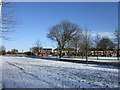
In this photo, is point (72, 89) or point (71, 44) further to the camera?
point (71, 44)

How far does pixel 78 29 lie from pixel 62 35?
603cm

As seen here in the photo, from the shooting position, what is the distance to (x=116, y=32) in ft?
108

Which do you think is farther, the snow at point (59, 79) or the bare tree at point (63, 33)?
the bare tree at point (63, 33)

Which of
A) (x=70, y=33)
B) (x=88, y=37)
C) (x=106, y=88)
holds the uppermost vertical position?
(x=70, y=33)

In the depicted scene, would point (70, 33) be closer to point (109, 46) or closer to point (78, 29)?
point (78, 29)

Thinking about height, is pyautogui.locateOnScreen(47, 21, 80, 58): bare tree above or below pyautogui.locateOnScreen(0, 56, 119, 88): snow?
above

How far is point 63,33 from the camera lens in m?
52.4

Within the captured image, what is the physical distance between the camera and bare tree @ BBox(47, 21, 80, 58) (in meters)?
51.2

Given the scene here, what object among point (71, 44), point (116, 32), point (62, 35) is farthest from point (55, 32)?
point (116, 32)

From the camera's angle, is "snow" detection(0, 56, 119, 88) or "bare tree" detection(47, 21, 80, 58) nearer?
"snow" detection(0, 56, 119, 88)

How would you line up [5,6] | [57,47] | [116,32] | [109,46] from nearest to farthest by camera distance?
1. [5,6]
2. [116,32]
3. [57,47]
4. [109,46]

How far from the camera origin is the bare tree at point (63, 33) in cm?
5119

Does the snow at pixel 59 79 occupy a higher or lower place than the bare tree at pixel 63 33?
lower

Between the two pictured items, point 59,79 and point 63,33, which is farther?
point 63,33
